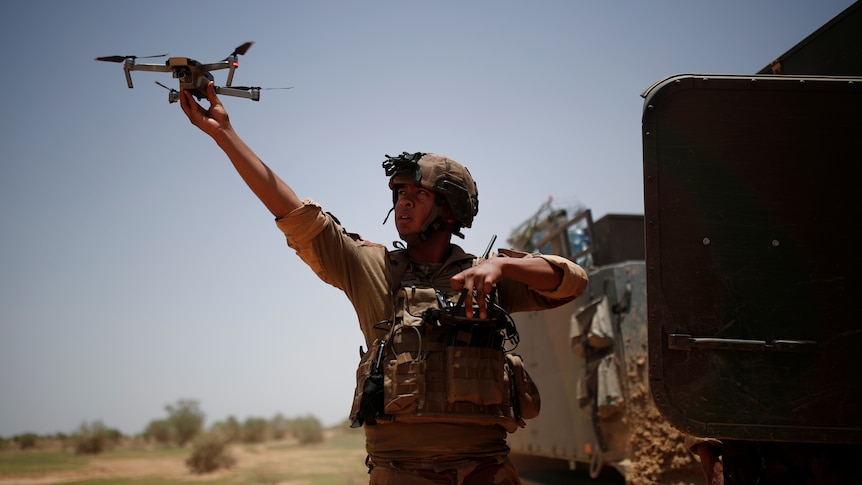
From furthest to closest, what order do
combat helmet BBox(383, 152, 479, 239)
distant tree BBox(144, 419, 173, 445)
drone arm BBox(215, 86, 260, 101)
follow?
distant tree BBox(144, 419, 173, 445)
combat helmet BBox(383, 152, 479, 239)
drone arm BBox(215, 86, 260, 101)

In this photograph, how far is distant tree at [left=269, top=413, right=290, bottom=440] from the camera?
3647cm

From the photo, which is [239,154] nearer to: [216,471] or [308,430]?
[216,471]

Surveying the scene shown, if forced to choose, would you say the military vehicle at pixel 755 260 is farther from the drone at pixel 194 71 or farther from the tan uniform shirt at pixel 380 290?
the drone at pixel 194 71

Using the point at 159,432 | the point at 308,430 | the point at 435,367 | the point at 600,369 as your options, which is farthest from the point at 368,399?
the point at 308,430

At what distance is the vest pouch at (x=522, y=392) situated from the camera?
305cm

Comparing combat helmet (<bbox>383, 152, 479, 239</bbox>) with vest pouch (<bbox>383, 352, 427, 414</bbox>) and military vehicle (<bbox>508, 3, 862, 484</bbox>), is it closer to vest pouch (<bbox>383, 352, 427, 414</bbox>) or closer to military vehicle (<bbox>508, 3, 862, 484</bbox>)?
vest pouch (<bbox>383, 352, 427, 414</bbox>)

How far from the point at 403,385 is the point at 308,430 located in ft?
105

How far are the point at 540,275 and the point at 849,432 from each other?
1126mm

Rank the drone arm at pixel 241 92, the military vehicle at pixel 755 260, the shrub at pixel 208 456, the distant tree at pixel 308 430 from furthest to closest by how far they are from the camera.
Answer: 1. the distant tree at pixel 308 430
2. the shrub at pixel 208 456
3. the drone arm at pixel 241 92
4. the military vehicle at pixel 755 260

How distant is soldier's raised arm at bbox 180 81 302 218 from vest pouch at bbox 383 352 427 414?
71 cm

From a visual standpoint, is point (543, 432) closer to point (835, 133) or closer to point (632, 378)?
point (632, 378)

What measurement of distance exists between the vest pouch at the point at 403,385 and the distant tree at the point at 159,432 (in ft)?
88.5

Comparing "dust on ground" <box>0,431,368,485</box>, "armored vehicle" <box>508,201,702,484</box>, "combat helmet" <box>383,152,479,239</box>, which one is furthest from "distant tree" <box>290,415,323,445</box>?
"combat helmet" <box>383,152,479,239</box>

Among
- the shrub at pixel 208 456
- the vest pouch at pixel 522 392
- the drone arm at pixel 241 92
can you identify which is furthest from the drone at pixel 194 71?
the shrub at pixel 208 456
